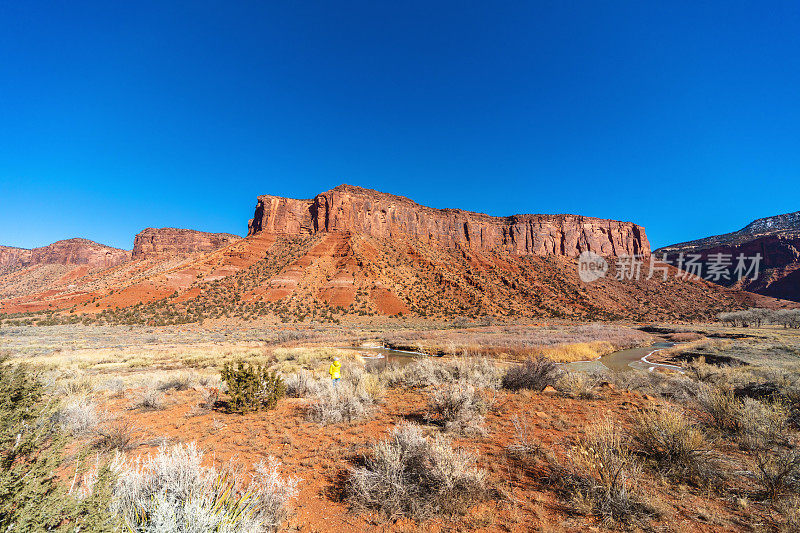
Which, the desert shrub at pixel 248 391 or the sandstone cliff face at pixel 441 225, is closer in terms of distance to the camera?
the desert shrub at pixel 248 391

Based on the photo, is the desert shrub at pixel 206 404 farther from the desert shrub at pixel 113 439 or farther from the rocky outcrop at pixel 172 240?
the rocky outcrop at pixel 172 240

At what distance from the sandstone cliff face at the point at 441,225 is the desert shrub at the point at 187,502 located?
65.5 metres

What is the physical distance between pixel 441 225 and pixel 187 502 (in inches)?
3146

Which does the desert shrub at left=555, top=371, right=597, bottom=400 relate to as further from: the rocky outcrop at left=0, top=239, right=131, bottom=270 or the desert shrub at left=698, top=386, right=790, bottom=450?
the rocky outcrop at left=0, top=239, right=131, bottom=270

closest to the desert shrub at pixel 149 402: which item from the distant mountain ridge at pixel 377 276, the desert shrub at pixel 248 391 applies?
the desert shrub at pixel 248 391

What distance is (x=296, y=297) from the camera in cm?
4769

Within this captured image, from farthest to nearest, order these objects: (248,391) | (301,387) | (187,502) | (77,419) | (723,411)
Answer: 1. (301,387)
2. (248,391)
3. (77,419)
4. (723,411)
5. (187,502)

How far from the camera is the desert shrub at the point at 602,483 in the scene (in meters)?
3.08

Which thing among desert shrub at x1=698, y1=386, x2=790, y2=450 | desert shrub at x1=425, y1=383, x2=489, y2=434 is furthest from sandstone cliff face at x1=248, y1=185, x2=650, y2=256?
desert shrub at x1=698, y1=386, x2=790, y2=450

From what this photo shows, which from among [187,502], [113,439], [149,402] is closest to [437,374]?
[113,439]

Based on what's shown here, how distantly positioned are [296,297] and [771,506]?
48784mm

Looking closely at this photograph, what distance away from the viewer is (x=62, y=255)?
100188mm

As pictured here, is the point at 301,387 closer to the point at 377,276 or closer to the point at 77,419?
→ the point at 77,419

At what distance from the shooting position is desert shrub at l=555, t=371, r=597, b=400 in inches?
294
